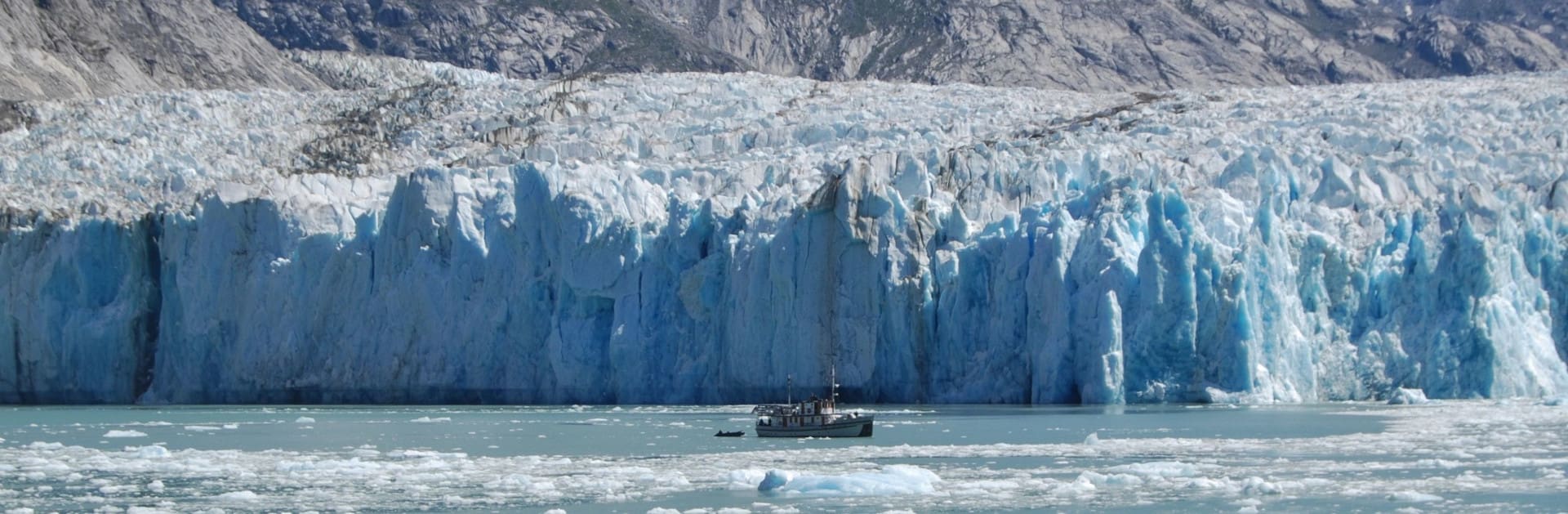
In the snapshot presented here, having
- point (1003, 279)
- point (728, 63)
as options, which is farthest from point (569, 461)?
point (728, 63)

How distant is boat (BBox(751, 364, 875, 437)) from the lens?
1093 inches

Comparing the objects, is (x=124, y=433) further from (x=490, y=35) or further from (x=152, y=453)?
(x=490, y=35)

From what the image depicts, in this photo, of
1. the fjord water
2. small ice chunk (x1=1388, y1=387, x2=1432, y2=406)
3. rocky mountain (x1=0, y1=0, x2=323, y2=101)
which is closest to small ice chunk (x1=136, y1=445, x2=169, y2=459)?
the fjord water

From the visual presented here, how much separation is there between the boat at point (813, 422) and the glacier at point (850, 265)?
6.81m

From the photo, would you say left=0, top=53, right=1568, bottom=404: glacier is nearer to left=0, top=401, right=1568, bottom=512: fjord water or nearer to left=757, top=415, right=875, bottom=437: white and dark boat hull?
left=0, top=401, right=1568, bottom=512: fjord water

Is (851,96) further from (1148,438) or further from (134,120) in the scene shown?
(1148,438)

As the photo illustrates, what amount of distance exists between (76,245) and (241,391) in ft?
15.6

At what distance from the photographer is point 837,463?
2270 cm

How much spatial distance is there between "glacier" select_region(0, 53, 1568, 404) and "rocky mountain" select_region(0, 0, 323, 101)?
99.3 feet

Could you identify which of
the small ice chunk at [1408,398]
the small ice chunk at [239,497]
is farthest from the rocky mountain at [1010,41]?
the small ice chunk at [239,497]

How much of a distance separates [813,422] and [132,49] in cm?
6616

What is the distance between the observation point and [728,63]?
10562cm

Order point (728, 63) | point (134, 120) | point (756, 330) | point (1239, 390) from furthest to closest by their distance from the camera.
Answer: point (728, 63), point (134, 120), point (756, 330), point (1239, 390)

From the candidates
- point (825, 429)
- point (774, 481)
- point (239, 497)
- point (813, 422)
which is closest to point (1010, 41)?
point (813, 422)
